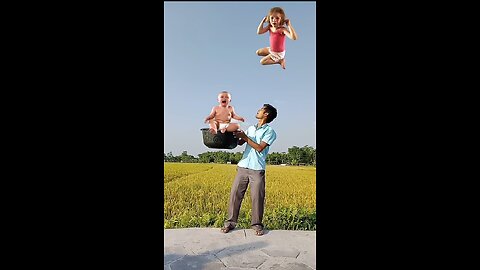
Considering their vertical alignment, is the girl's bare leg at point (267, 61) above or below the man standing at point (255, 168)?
above

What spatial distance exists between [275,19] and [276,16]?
0.02 metres

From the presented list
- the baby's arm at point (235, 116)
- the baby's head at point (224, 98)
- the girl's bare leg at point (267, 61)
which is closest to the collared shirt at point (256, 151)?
the baby's arm at point (235, 116)

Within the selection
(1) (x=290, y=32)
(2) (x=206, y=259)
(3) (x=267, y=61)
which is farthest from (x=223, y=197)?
(1) (x=290, y=32)

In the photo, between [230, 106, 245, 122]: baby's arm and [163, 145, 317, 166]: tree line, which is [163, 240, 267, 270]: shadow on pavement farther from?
[163, 145, 317, 166]: tree line

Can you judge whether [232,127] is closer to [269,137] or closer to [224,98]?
[224,98]

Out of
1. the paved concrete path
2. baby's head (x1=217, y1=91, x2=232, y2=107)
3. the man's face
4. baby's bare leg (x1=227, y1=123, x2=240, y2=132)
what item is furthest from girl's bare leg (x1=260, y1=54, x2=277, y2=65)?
the paved concrete path

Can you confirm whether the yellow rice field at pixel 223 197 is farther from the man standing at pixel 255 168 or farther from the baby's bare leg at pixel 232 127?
the baby's bare leg at pixel 232 127

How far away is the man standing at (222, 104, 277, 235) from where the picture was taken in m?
3.20

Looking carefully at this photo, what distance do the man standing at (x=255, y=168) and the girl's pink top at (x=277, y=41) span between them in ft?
2.27

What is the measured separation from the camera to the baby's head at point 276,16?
2.52 m
